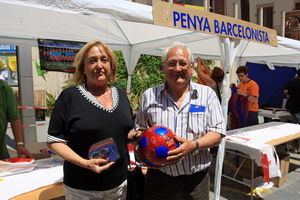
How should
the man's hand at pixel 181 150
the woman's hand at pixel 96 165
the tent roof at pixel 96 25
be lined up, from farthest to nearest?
the tent roof at pixel 96 25 < the man's hand at pixel 181 150 < the woman's hand at pixel 96 165

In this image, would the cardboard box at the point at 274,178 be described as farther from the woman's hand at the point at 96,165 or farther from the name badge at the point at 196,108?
the woman's hand at the point at 96,165

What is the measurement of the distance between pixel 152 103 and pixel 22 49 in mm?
4724

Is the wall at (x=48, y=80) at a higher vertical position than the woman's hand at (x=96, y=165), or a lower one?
higher

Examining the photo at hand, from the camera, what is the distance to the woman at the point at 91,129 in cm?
142

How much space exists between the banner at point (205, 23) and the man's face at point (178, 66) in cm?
63

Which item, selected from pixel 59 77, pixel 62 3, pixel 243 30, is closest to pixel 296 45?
pixel 243 30

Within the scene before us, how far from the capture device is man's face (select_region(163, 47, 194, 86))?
5.49 feet

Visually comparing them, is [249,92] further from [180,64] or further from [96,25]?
[180,64]

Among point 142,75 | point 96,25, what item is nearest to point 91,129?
point 96,25

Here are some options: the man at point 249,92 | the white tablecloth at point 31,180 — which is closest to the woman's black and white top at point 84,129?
the white tablecloth at point 31,180

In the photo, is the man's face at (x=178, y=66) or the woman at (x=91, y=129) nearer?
the woman at (x=91, y=129)

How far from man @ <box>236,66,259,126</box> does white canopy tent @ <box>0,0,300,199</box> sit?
2.52ft

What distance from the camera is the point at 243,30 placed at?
123 inches

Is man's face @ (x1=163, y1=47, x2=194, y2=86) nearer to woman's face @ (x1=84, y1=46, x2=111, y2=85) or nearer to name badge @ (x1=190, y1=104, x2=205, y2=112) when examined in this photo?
name badge @ (x1=190, y1=104, x2=205, y2=112)
